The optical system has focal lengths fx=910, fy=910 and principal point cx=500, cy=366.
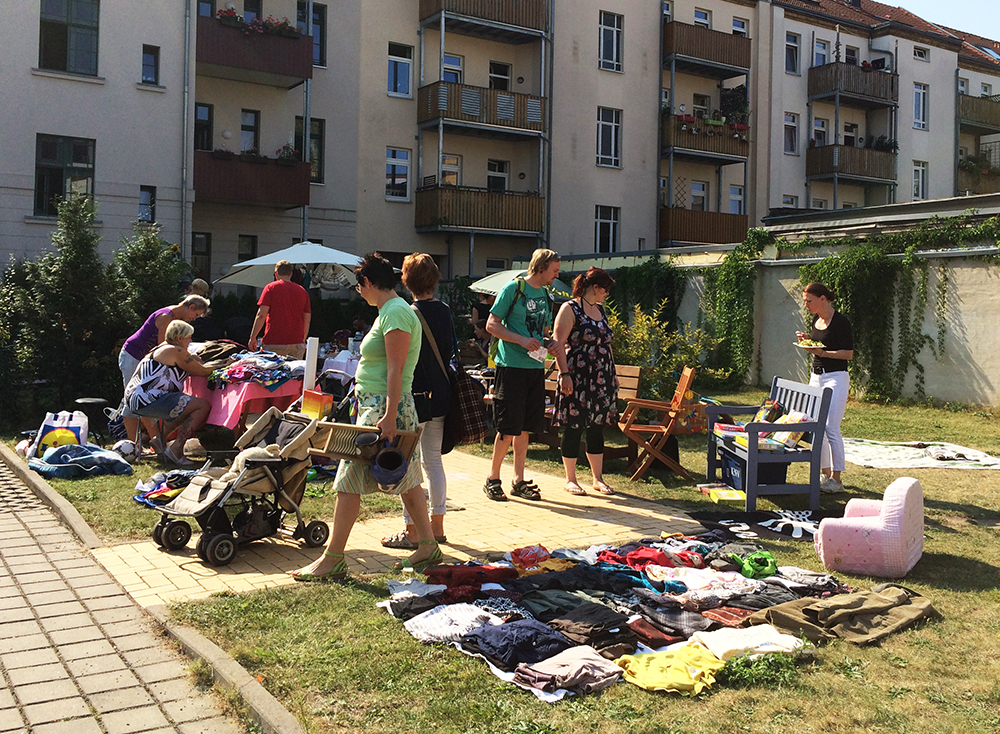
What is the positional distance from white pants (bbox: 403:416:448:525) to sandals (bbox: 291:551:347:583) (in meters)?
A: 0.82

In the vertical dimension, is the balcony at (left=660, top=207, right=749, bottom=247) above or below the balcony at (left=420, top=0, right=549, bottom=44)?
below

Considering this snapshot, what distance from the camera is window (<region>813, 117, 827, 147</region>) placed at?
119 feet

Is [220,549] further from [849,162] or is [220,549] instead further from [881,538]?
[849,162]

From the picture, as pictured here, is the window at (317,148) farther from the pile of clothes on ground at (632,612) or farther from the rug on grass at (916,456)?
the pile of clothes on ground at (632,612)

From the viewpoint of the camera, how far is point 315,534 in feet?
20.7

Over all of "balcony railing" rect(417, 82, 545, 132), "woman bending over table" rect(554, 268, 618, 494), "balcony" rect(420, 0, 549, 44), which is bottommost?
"woman bending over table" rect(554, 268, 618, 494)

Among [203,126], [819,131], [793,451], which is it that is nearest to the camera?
[793,451]

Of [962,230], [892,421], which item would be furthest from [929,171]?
[892,421]

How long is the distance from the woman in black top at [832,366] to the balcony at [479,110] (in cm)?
2094

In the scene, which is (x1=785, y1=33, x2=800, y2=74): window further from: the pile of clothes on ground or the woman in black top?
the pile of clothes on ground

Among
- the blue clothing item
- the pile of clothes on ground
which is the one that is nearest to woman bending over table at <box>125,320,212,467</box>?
the blue clothing item

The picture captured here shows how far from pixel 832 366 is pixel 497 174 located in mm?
23345

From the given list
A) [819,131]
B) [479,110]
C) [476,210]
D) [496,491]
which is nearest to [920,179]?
[819,131]

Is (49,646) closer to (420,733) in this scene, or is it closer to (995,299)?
A: (420,733)
